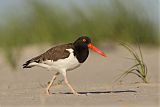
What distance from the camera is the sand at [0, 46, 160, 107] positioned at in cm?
781

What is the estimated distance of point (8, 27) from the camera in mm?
17547

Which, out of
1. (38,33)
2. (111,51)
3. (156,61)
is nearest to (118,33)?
(111,51)

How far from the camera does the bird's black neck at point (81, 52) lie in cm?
903

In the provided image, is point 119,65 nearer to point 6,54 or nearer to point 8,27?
point 6,54

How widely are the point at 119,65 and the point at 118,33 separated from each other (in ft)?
6.67

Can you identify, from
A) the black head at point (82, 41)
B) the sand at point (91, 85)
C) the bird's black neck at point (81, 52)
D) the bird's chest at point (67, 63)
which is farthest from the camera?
the black head at point (82, 41)

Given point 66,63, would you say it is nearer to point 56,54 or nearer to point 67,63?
point 67,63

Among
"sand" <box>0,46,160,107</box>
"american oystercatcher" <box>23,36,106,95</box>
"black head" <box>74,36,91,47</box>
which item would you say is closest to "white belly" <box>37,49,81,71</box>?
"american oystercatcher" <box>23,36,106,95</box>

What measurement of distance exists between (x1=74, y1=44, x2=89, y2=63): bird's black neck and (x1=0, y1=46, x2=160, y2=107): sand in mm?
569

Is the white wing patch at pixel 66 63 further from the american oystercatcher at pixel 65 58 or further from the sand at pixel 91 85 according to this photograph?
the sand at pixel 91 85

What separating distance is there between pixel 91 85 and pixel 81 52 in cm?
176

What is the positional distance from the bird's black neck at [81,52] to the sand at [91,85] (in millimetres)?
569

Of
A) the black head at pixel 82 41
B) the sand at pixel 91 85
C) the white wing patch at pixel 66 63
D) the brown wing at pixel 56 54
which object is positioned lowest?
the sand at pixel 91 85

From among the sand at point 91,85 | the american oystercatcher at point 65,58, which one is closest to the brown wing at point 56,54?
the american oystercatcher at point 65,58
